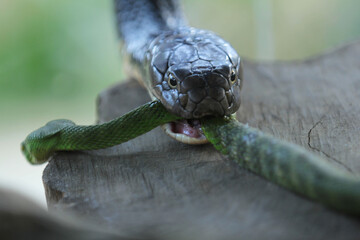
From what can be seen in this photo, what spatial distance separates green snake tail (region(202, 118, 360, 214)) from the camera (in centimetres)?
192

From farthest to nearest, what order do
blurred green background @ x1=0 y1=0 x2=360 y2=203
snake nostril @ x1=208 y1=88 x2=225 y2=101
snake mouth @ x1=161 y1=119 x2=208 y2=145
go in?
blurred green background @ x1=0 y1=0 x2=360 y2=203
snake mouth @ x1=161 y1=119 x2=208 y2=145
snake nostril @ x1=208 y1=88 x2=225 y2=101

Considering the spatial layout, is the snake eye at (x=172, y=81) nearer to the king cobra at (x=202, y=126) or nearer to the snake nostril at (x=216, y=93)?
the king cobra at (x=202, y=126)

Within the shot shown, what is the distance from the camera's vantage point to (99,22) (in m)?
8.16

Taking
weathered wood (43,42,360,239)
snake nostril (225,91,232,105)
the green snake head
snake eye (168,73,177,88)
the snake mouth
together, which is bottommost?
weathered wood (43,42,360,239)

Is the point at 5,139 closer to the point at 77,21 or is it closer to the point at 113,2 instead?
the point at 77,21

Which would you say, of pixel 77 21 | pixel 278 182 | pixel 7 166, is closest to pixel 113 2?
pixel 77 21

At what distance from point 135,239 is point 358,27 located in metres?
6.88

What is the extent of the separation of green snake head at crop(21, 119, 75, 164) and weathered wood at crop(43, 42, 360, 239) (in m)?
0.10

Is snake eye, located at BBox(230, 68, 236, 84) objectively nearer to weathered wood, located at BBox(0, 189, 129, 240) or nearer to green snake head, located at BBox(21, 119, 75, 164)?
green snake head, located at BBox(21, 119, 75, 164)

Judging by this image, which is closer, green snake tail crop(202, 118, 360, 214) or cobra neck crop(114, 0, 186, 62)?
green snake tail crop(202, 118, 360, 214)

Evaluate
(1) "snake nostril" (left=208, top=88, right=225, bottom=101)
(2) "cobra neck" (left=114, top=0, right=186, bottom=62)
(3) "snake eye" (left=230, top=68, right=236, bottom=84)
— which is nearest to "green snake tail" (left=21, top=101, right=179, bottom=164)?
(1) "snake nostril" (left=208, top=88, right=225, bottom=101)

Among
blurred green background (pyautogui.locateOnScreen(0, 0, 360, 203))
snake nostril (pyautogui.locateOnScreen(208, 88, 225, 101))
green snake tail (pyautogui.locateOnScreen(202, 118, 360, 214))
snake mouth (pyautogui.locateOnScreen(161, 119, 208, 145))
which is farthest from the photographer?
blurred green background (pyautogui.locateOnScreen(0, 0, 360, 203))

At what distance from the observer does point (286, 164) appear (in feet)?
7.02

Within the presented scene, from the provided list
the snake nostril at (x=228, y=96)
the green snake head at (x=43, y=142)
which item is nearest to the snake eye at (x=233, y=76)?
the snake nostril at (x=228, y=96)
